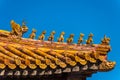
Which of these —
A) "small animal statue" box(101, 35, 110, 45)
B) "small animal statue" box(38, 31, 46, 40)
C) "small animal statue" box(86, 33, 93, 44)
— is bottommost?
"small animal statue" box(101, 35, 110, 45)

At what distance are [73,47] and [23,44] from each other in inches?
57.4

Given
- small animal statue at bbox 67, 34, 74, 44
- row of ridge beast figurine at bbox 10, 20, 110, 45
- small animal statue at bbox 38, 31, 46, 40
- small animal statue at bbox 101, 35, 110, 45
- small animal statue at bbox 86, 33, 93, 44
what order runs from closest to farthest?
1. small animal statue at bbox 101, 35, 110, 45
2. row of ridge beast figurine at bbox 10, 20, 110, 45
3. small animal statue at bbox 86, 33, 93, 44
4. small animal statue at bbox 67, 34, 74, 44
5. small animal statue at bbox 38, 31, 46, 40

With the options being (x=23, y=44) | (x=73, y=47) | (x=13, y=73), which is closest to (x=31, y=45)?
(x=23, y=44)

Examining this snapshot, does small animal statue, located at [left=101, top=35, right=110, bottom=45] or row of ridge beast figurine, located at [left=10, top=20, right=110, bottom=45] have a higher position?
row of ridge beast figurine, located at [left=10, top=20, right=110, bottom=45]

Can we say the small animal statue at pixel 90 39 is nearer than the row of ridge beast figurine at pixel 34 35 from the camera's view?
No

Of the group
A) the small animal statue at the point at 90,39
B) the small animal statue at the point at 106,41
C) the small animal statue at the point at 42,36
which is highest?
the small animal statue at the point at 42,36

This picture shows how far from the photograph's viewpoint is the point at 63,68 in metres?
10.5

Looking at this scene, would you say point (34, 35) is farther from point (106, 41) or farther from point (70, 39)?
point (106, 41)

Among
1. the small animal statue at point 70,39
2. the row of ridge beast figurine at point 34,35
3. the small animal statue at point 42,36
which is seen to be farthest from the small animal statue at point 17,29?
the small animal statue at point 70,39

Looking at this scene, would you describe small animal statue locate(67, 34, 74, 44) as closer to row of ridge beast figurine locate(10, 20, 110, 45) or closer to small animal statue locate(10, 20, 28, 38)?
row of ridge beast figurine locate(10, 20, 110, 45)

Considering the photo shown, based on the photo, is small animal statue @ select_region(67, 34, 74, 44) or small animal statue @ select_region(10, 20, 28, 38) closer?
small animal statue @ select_region(10, 20, 28, 38)

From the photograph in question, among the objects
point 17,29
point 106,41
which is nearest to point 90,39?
point 106,41

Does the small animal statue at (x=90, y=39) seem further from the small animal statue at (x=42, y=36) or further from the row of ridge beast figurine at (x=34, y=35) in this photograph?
the small animal statue at (x=42, y=36)

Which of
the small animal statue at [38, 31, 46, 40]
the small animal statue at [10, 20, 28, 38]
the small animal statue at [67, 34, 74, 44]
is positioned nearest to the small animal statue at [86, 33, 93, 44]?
the small animal statue at [67, 34, 74, 44]
